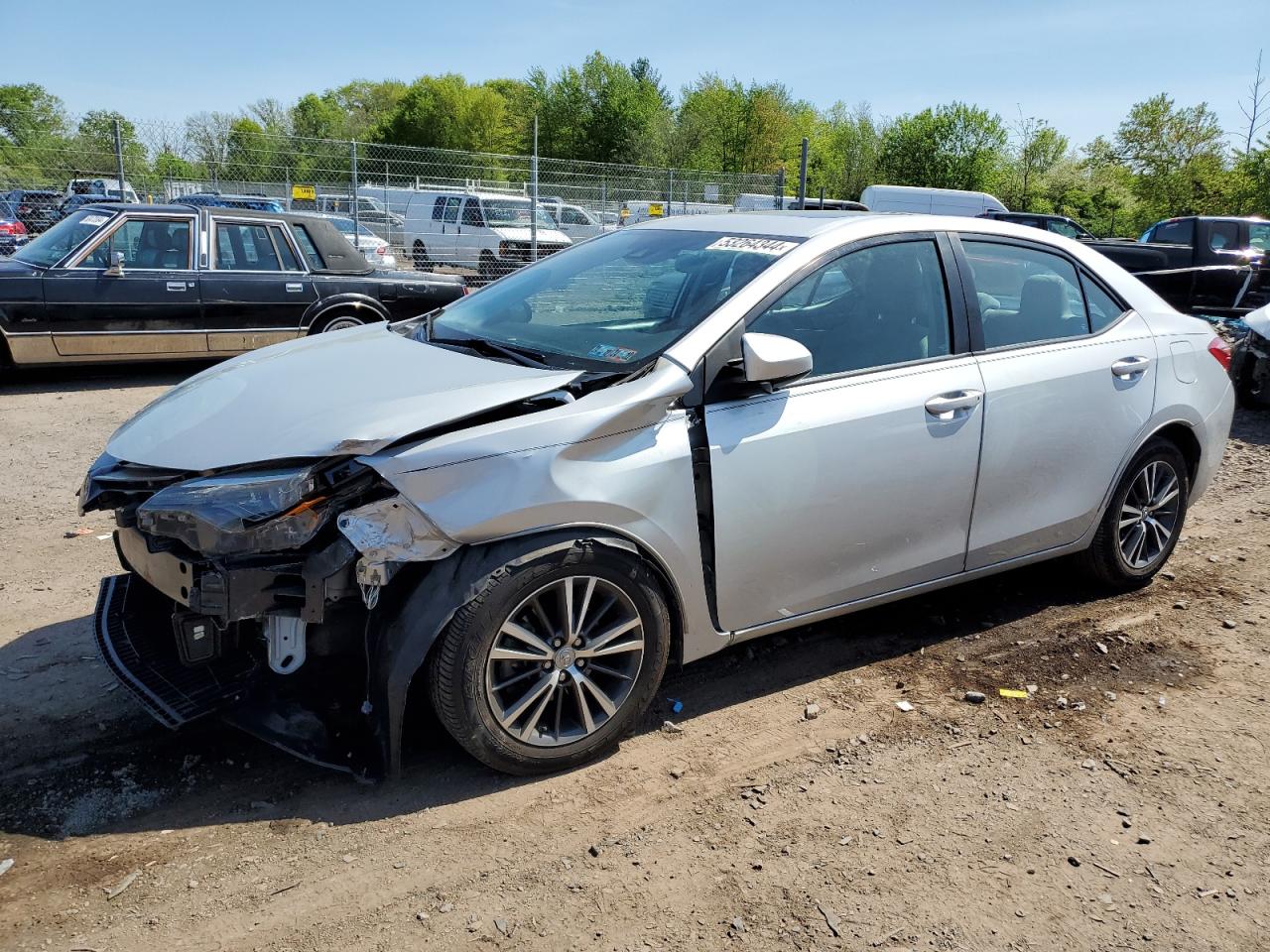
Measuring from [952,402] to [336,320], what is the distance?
779 centimetres

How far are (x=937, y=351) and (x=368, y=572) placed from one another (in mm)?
2334

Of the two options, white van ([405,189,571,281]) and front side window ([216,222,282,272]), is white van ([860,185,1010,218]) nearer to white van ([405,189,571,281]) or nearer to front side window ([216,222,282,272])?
white van ([405,189,571,281])

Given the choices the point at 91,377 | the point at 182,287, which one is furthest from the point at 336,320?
the point at 91,377

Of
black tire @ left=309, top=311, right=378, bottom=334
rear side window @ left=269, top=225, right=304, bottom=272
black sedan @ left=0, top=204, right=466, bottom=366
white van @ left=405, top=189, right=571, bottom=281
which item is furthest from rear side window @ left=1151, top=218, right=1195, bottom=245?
rear side window @ left=269, top=225, right=304, bottom=272

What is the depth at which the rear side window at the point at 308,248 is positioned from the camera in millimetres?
10203

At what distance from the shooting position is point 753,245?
12.4 ft

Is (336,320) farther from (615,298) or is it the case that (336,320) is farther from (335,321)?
(615,298)

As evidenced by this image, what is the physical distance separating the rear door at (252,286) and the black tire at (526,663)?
25.5 feet

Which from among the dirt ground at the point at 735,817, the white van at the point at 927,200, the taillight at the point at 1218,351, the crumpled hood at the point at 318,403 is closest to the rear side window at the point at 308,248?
the dirt ground at the point at 735,817

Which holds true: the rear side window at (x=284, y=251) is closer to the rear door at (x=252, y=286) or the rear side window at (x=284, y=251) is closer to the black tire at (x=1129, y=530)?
the rear door at (x=252, y=286)

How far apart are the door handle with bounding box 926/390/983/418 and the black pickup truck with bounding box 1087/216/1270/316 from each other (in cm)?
1127

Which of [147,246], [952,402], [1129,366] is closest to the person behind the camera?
[952,402]

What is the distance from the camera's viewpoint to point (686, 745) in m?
3.40

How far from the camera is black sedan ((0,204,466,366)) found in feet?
29.2
